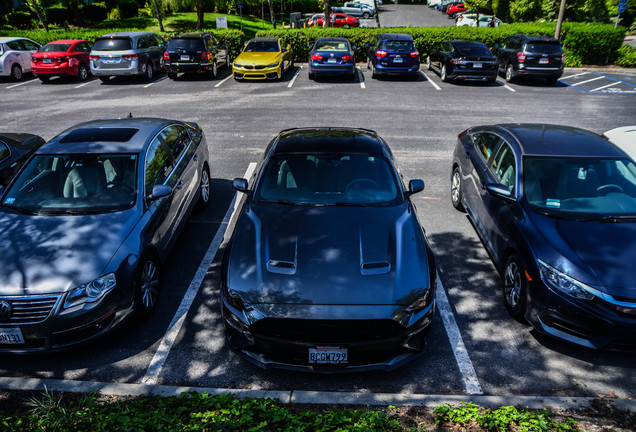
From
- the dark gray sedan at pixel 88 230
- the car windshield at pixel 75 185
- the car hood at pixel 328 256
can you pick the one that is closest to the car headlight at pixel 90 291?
the dark gray sedan at pixel 88 230

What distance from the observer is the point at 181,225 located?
272 inches

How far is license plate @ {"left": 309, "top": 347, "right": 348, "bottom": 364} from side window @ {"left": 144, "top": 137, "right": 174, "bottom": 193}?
3.06m

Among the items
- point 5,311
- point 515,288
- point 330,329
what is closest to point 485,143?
point 515,288

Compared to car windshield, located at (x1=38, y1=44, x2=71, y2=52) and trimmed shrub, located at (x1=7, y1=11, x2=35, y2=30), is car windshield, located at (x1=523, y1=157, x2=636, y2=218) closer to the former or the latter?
car windshield, located at (x1=38, y1=44, x2=71, y2=52)

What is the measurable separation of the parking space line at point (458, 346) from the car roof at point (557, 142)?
Result: 7.21 feet

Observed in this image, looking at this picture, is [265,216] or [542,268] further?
[265,216]

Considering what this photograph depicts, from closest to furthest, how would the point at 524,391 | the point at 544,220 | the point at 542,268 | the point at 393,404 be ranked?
the point at 393,404, the point at 524,391, the point at 542,268, the point at 544,220

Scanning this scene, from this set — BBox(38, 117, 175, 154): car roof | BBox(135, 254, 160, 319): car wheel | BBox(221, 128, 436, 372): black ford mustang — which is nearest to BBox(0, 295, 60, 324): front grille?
BBox(135, 254, 160, 319): car wheel

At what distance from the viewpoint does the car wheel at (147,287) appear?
17.2 feet

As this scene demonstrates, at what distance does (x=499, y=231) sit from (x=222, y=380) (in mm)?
3735

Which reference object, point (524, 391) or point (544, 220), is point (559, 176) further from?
point (524, 391)

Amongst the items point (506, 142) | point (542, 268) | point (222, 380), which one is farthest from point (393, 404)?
point (506, 142)

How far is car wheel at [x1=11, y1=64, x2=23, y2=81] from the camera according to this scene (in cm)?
1988

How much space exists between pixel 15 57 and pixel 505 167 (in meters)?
20.9
